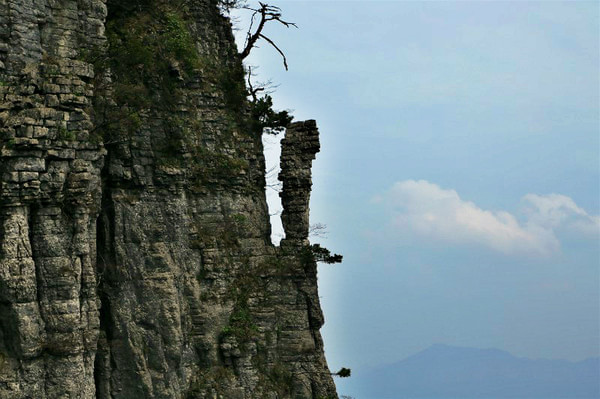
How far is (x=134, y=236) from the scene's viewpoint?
33625mm

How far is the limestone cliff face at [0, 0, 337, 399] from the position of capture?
28609 millimetres

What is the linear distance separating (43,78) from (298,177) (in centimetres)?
1297

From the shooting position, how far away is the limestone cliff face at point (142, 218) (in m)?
28.6

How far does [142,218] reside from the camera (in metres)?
33.9

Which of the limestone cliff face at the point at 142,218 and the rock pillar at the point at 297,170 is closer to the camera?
the limestone cliff face at the point at 142,218

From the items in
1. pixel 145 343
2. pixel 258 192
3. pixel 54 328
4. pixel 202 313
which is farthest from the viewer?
pixel 258 192

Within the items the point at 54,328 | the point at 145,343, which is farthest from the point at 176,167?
the point at 54,328

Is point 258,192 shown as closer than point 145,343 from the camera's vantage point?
No

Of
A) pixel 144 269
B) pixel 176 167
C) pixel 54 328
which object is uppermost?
pixel 176 167

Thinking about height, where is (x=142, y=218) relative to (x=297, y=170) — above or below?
below

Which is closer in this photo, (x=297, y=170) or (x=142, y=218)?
(x=142, y=218)

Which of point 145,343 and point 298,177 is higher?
point 298,177

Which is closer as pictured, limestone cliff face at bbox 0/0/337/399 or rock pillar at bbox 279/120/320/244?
limestone cliff face at bbox 0/0/337/399

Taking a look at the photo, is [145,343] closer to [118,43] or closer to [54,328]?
[54,328]
